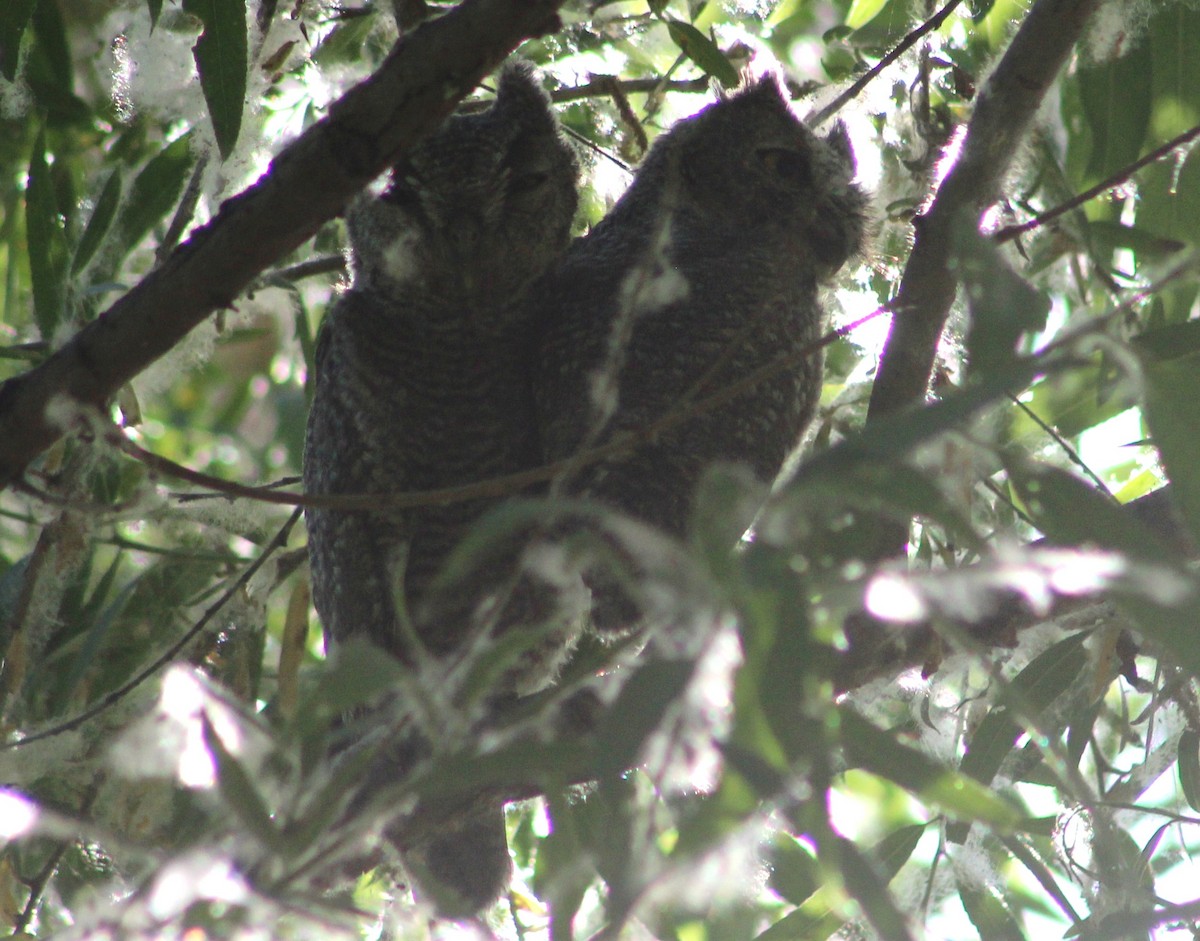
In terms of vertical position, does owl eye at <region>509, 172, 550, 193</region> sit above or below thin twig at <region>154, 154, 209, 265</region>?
below

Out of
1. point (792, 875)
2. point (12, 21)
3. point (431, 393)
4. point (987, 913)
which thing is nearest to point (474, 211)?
point (431, 393)

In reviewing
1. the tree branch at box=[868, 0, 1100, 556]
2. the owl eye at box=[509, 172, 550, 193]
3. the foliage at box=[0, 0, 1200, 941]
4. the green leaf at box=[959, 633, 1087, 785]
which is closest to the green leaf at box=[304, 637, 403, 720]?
the foliage at box=[0, 0, 1200, 941]

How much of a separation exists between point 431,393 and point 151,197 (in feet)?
2.22

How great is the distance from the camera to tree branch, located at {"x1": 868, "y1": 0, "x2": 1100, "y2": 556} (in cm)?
131

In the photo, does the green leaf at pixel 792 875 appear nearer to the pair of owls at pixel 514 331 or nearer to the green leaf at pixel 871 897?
the pair of owls at pixel 514 331

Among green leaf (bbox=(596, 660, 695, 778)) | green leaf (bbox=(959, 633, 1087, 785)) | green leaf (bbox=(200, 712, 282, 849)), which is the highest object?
green leaf (bbox=(959, 633, 1087, 785))

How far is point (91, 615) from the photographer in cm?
223

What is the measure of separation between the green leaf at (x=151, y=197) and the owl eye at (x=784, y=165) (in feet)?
3.06

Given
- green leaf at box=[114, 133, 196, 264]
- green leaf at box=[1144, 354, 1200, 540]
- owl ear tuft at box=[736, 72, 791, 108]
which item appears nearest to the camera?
green leaf at box=[1144, 354, 1200, 540]

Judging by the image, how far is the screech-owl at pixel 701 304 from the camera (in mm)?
1647

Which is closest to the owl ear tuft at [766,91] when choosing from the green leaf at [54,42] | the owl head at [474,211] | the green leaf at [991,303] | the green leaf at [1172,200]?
the owl head at [474,211]

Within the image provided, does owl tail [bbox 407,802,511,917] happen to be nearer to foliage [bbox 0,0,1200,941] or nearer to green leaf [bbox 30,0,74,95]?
foliage [bbox 0,0,1200,941]

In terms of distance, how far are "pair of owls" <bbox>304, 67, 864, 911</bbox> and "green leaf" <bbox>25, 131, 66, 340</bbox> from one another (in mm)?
395

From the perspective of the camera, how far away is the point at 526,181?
1.90 metres
